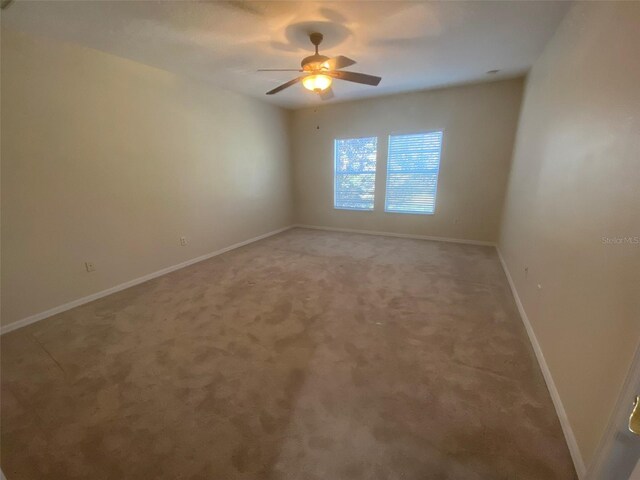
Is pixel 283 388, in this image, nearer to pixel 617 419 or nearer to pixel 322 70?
pixel 617 419

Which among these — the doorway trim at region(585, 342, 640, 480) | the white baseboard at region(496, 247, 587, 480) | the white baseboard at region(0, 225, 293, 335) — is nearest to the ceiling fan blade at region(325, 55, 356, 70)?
the doorway trim at region(585, 342, 640, 480)

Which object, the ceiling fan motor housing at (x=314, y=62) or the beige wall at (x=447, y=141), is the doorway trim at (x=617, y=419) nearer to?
the ceiling fan motor housing at (x=314, y=62)

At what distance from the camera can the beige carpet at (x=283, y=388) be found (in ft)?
4.08

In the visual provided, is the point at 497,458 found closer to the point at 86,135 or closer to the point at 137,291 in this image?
the point at 137,291

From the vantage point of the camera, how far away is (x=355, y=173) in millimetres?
5102

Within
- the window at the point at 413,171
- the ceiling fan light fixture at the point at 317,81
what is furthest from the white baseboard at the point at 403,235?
the ceiling fan light fixture at the point at 317,81

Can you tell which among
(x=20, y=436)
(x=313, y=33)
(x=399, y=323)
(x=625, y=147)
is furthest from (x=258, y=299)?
(x=625, y=147)

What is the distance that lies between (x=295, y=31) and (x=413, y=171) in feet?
10.0

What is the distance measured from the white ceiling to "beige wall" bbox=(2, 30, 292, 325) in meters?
0.28

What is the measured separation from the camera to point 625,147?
112 centimetres

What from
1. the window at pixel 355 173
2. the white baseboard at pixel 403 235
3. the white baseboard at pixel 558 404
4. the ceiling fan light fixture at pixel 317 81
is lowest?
the white baseboard at pixel 558 404

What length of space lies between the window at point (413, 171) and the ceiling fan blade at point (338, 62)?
254 cm

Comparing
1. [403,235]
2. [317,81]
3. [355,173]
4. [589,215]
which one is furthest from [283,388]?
[355,173]

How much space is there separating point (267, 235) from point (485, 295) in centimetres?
381
